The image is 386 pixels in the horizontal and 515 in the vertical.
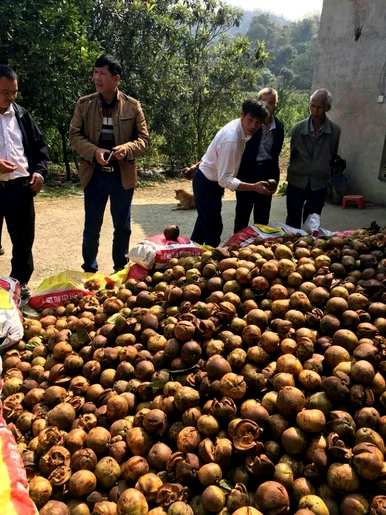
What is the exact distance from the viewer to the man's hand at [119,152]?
14.1 feet

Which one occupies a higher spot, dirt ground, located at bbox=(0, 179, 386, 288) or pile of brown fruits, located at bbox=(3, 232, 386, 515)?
pile of brown fruits, located at bbox=(3, 232, 386, 515)

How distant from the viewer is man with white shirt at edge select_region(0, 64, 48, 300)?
13.0ft

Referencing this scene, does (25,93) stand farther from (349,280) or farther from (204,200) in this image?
(349,280)

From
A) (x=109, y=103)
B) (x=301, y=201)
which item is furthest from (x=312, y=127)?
(x=109, y=103)

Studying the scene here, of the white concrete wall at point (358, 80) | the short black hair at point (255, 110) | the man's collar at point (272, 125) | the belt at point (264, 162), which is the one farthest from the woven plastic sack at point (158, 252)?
the white concrete wall at point (358, 80)

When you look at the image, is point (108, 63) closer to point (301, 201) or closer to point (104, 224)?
point (301, 201)

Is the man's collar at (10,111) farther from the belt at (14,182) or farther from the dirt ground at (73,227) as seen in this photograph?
the dirt ground at (73,227)

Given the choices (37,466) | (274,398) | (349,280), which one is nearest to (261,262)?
(349,280)

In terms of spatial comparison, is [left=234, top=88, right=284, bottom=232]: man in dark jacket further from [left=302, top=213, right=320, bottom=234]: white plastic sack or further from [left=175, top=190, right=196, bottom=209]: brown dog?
[left=175, top=190, right=196, bottom=209]: brown dog

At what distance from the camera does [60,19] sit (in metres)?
9.94

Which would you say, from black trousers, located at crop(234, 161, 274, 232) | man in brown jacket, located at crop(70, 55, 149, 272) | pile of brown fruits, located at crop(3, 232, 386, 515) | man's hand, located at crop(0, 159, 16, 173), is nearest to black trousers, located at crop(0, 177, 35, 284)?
man's hand, located at crop(0, 159, 16, 173)

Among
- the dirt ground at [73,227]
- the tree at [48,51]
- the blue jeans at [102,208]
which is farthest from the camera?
the tree at [48,51]

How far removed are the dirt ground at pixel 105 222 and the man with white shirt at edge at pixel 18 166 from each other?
1.05 metres

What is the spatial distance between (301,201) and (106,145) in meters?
2.39
